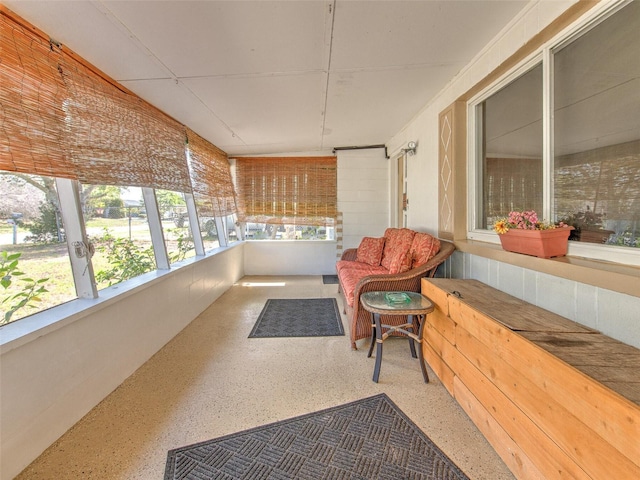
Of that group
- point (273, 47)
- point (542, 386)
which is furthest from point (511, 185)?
point (273, 47)

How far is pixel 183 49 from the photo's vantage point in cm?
182

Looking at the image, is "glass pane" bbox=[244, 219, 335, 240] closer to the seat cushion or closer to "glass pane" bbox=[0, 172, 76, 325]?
the seat cushion

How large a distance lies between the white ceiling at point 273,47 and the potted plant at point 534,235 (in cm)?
121

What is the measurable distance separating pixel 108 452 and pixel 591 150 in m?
2.94

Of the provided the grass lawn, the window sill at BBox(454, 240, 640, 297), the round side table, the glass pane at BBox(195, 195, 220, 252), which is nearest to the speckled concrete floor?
the round side table

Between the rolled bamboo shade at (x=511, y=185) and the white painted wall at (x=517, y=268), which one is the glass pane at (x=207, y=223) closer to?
the white painted wall at (x=517, y=268)

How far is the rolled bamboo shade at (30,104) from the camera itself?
140 centimetres

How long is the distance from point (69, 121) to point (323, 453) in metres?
2.44

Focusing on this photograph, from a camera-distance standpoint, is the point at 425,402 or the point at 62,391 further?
the point at 425,402

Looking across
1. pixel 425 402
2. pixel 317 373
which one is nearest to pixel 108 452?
pixel 317 373

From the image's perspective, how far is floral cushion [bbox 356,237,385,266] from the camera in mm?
3871

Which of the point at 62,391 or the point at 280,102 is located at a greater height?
the point at 280,102

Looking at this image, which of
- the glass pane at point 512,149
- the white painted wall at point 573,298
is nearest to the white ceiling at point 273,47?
the glass pane at point 512,149

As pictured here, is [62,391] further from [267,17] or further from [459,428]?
[267,17]
